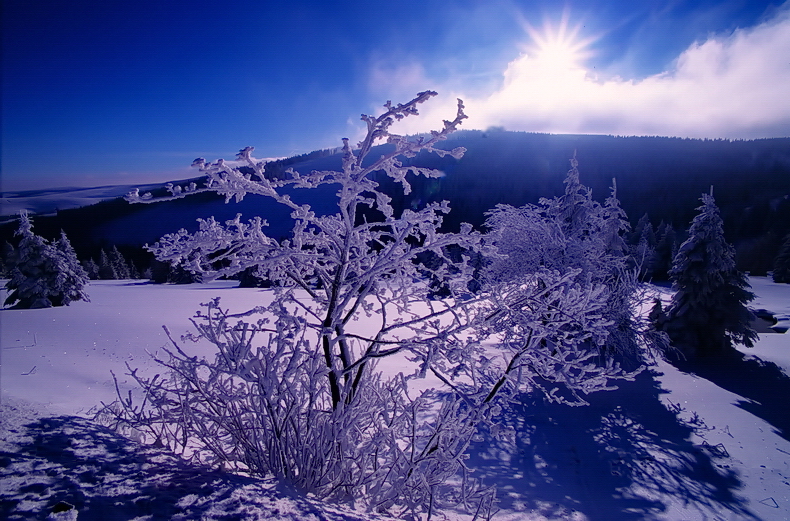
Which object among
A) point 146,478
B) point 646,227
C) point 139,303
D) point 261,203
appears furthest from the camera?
point 261,203

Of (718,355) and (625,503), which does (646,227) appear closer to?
(718,355)

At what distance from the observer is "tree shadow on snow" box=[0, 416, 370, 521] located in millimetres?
2055

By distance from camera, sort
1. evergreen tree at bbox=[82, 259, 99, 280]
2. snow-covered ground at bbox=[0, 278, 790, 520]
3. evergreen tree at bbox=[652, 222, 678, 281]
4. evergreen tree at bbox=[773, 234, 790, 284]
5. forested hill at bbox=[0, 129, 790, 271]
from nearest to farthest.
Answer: snow-covered ground at bbox=[0, 278, 790, 520], evergreen tree at bbox=[773, 234, 790, 284], evergreen tree at bbox=[82, 259, 99, 280], evergreen tree at bbox=[652, 222, 678, 281], forested hill at bbox=[0, 129, 790, 271]

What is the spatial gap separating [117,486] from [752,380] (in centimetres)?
1564

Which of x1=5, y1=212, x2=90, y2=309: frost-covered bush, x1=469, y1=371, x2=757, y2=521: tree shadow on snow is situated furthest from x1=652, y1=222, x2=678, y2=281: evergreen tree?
x1=5, y1=212, x2=90, y2=309: frost-covered bush

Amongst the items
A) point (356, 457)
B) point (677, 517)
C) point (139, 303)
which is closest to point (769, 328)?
point (677, 517)

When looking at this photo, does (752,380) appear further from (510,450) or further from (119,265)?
(119,265)

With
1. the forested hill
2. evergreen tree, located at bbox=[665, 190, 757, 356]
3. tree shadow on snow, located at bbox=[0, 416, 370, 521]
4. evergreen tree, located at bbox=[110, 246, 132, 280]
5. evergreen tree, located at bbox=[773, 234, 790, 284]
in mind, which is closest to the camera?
tree shadow on snow, located at bbox=[0, 416, 370, 521]

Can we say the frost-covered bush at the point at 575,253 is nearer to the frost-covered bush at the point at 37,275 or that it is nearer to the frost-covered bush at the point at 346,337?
the frost-covered bush at the point at 346,337

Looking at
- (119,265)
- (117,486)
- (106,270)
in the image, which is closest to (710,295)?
(117,486)

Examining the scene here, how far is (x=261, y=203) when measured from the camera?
71.4m

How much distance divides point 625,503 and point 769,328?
718 inches

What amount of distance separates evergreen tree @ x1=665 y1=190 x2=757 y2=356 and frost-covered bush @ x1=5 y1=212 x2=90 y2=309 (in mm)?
23111

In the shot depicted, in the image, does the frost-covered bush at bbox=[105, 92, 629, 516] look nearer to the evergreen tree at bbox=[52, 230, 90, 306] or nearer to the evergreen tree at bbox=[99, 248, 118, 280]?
the evergreen tree at bbox=[52, 230, 90, 306]
